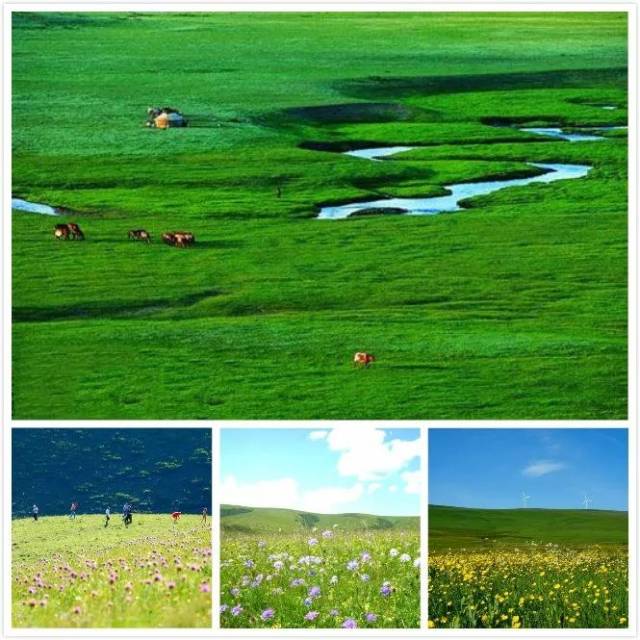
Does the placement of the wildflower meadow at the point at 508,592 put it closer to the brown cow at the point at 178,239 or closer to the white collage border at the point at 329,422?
the white collage border at the point at 329,422

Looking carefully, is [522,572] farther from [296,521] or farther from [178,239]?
[178,239]

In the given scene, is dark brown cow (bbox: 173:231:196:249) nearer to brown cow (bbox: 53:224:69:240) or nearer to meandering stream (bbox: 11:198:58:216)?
brown cow (bbox: 53:224:69:240)

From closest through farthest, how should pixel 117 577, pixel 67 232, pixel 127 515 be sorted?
pixel 117 577 < pixel 127 515 < pixel 67 232

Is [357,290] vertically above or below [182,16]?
below

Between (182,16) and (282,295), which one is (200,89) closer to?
(182,16)

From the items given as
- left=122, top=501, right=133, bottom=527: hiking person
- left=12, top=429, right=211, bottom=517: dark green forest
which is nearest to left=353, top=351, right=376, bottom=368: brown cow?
left=12, top=429, right=211, bottom=517: dark green forest

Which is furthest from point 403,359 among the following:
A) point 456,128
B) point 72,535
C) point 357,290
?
point 456,128

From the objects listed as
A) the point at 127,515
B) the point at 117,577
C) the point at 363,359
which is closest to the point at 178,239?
the point at 363,359
